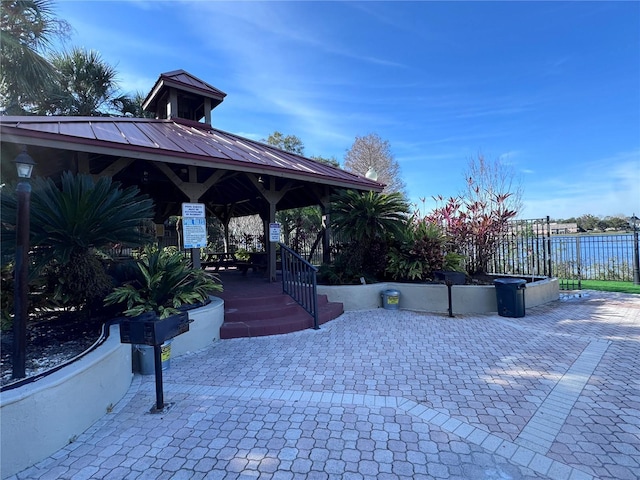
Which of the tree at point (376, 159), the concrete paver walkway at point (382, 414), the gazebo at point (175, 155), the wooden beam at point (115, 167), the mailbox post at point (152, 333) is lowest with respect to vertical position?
the concrete paver walkway at point (382, 414)

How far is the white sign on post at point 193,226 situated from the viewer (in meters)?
5.34

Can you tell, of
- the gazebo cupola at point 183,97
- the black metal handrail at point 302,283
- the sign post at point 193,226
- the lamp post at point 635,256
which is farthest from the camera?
the lamp post at point 635,256

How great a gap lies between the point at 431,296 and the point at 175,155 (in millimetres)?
5818

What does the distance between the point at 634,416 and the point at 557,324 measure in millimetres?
3322

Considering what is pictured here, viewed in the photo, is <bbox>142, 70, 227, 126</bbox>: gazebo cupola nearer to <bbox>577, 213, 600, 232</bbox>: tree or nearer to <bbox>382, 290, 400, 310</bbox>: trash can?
<bbox>382, 290, 400, 310</bbox>: trash can

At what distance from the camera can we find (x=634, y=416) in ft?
8.66

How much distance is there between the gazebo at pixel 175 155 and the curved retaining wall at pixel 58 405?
3.06 meters

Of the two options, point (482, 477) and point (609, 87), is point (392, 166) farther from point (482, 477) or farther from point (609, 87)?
point (482, 477)

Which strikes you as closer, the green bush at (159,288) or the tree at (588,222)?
the green bush at (159,288)

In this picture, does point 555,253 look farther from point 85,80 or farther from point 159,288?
point 85,80

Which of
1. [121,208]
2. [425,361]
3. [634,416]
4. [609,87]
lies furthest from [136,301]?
[609,87]

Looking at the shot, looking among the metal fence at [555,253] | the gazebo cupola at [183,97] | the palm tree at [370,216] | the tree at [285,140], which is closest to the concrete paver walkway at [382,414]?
the palm tree at [370,216]

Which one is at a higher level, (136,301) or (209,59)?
(209,59)

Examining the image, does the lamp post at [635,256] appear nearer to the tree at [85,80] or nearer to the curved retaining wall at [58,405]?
the curved retaining wall at [58,405]
